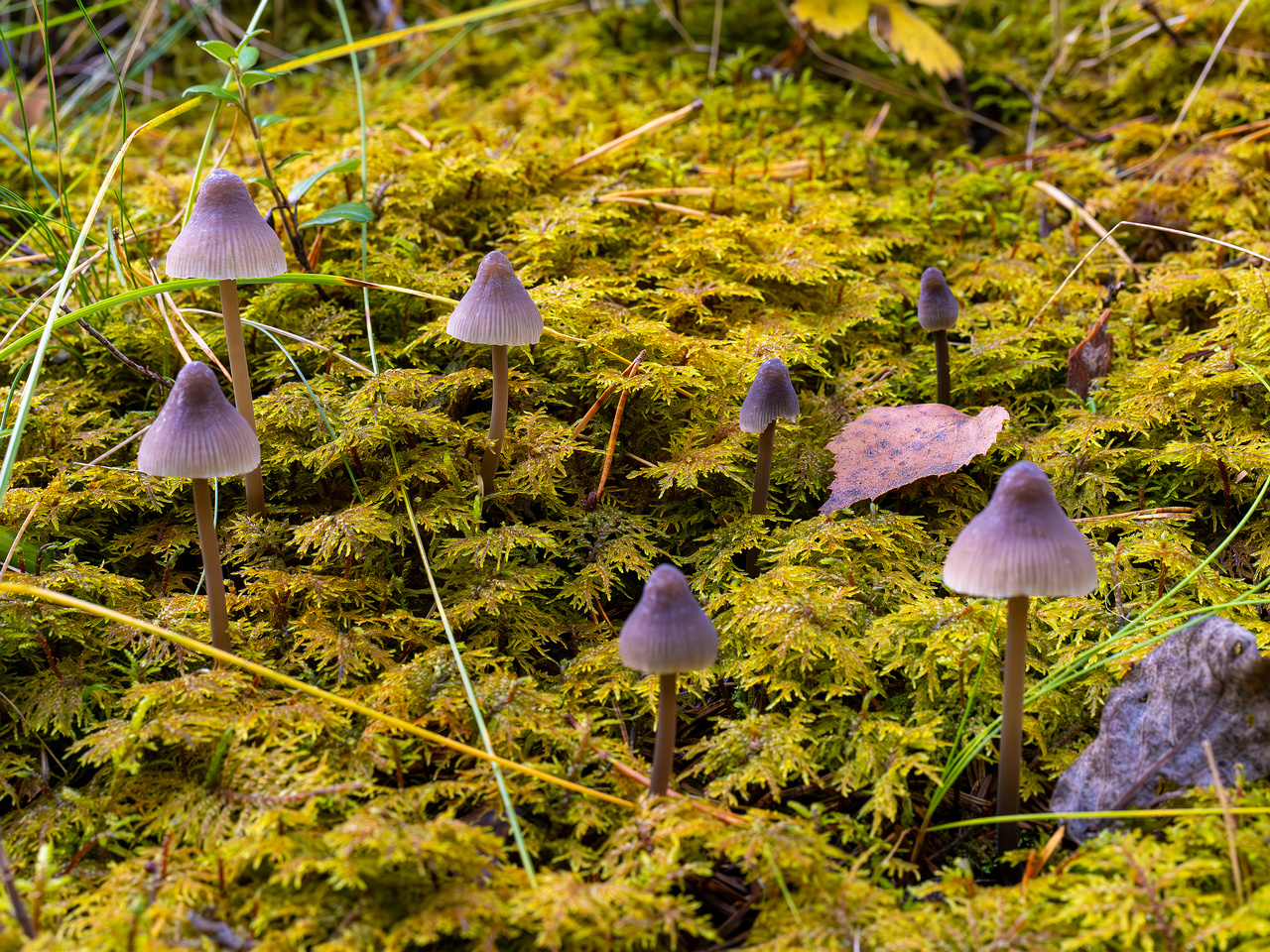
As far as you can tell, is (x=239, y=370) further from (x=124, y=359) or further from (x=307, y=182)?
(x=307, y=182)

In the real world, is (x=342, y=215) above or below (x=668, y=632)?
above

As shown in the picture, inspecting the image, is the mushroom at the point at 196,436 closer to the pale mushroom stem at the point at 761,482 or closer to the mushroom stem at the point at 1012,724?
the pale mushroom stem at the point at 761,482

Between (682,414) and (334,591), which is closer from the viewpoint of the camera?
(334,591)

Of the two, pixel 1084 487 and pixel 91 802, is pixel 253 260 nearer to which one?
pixel 91 802

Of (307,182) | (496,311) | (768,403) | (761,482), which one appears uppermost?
(307,182)

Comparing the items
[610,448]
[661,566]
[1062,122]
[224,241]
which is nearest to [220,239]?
[224,241]

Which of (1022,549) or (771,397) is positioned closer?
(1022,549)

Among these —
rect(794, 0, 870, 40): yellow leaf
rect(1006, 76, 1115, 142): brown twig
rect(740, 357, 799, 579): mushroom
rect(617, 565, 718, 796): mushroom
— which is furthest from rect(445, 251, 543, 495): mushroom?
rect(1006, 76, 1115, 142): brown twig

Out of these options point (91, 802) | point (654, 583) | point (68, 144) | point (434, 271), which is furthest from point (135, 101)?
point (654, 583)
